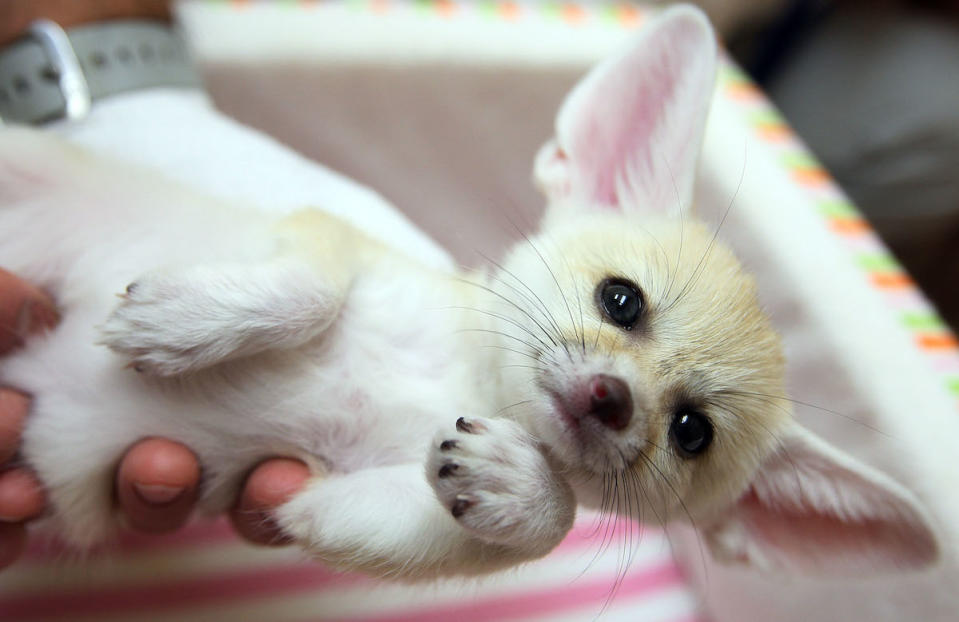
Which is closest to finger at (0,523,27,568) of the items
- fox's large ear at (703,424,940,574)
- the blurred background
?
fox's large ear at (703,424,940,574)

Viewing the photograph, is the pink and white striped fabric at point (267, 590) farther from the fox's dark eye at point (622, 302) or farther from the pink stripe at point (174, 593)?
the fox's dark eye at point (622, 302)

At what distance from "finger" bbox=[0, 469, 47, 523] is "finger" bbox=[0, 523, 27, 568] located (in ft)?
0.14

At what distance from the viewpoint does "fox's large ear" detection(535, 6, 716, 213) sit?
110 cm

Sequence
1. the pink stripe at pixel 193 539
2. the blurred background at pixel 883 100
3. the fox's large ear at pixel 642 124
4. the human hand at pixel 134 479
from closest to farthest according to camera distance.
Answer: the human hand at pixel 134 479 < the fox's large ear at pixel 642 124 < the pink stripe at pixel 193 539 < the blurred background at pixel 883 100

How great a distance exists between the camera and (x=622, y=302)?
3.20ft

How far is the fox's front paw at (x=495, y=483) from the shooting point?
0.80 meters

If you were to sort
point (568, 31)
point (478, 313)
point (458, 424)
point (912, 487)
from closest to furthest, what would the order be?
point (458, 424) < point (478, 313) < point (912, 487) < point (568, 31)

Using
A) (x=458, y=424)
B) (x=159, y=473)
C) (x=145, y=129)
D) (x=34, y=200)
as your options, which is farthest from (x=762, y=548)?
(x=145, y=129)

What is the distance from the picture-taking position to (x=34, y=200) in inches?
41.3

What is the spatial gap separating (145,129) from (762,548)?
1473 mm

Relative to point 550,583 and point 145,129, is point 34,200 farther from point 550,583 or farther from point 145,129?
point 550,583

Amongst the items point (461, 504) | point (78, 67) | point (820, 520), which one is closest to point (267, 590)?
point (461, 504)

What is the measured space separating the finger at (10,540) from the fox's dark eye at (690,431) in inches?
37.2

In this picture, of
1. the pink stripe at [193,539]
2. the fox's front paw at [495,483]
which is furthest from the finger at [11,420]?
the fox's front paw at [495,483]
